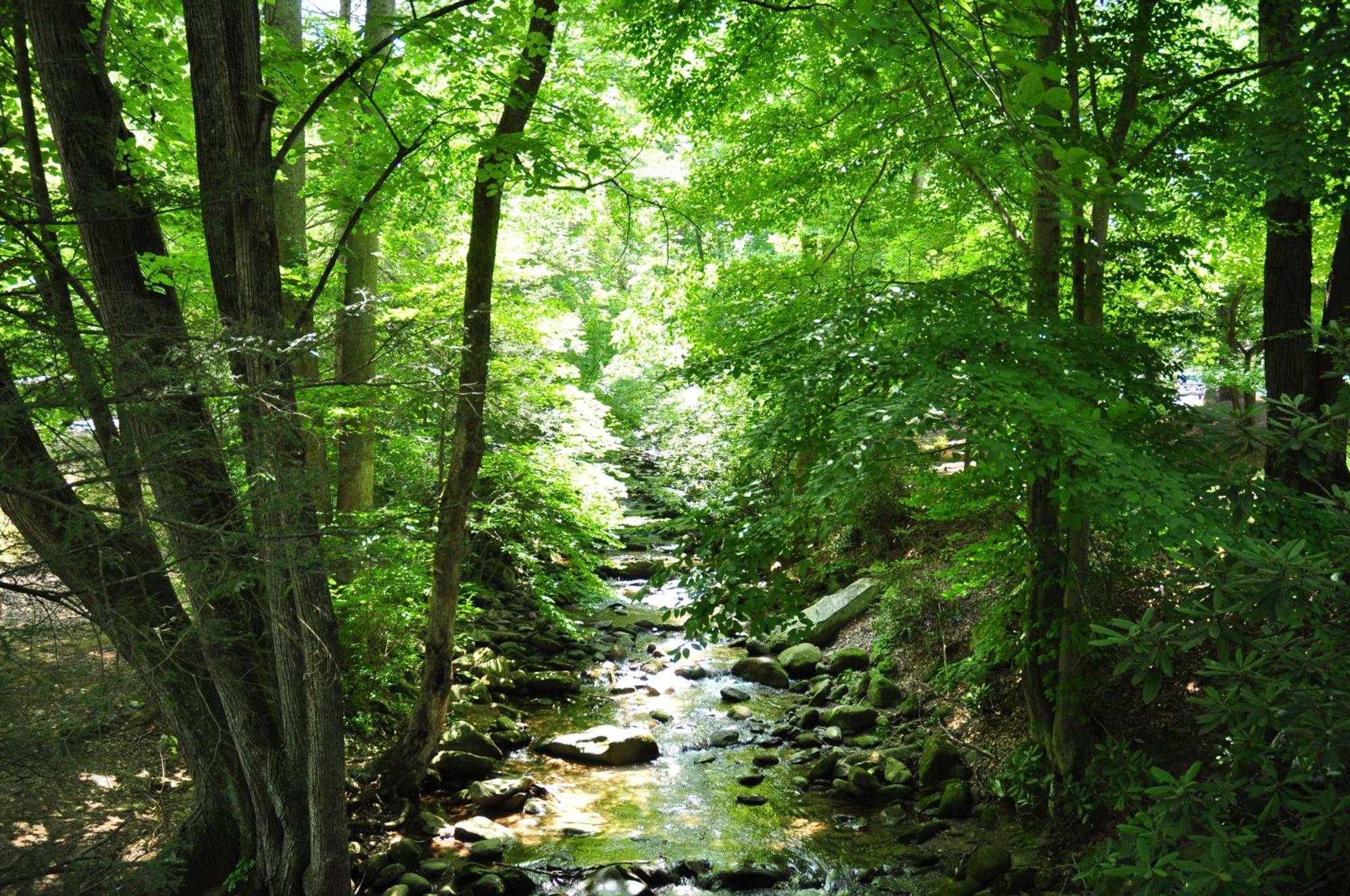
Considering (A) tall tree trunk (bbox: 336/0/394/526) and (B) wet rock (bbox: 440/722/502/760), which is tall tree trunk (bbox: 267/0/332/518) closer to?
(A) tall tree trunk (bbox: 336/0/394/526)

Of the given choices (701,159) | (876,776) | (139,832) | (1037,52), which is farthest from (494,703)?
(1037,52)

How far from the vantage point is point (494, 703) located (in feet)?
31.9

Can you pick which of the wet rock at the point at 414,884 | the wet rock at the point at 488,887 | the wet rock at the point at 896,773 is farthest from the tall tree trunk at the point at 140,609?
the wet rock at the point at 896,773

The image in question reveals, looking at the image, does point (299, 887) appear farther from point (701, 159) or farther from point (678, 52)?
point (701, 159)

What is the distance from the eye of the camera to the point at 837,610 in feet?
37.4

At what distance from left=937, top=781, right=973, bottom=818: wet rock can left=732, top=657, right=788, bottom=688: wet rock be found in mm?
3613

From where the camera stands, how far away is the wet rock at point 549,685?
10.3 m

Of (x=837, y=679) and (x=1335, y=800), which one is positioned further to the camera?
(x=837, y=679)

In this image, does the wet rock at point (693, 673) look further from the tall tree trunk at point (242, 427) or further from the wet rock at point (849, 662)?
the tall tree trunk at point (242, 427)

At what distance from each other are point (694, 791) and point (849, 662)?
318 centimetres

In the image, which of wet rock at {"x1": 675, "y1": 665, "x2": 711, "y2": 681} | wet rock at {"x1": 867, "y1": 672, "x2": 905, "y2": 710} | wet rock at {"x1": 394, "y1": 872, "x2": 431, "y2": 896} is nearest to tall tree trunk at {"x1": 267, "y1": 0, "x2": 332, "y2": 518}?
wet rock at {"x1": 394, "y1": 872, "x2": 431, "y2": 896}

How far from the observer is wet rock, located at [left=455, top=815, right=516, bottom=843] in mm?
6898

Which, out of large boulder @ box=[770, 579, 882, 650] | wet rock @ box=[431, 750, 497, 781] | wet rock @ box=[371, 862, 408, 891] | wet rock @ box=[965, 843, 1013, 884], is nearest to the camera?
wet rock @ box=[965, 843, 1013, 884]

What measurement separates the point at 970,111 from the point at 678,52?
7.77 ft
